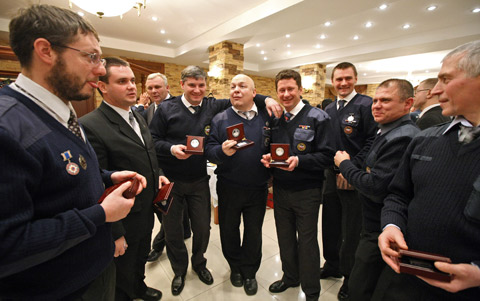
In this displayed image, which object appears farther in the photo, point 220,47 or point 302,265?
point 220,47

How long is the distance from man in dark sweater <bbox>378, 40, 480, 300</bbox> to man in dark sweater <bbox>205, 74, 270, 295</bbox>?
3.42 ft

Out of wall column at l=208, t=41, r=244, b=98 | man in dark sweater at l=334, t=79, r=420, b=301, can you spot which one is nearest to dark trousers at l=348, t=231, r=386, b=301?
man in dark sweater at l=334, t=79, r=420, b=301

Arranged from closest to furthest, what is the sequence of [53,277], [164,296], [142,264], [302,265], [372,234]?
1. [53,277]
2. [372,234]
3. [142,264]
4. [302,265]
5. [164,296]

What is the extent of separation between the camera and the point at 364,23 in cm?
631

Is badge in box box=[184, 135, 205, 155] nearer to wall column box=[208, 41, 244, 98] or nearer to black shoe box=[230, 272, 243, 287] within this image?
black shoe box=[230, 272, 243, 287]

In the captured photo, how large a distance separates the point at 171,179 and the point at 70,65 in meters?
1.38

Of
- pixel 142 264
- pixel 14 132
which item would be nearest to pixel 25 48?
pixel 14 132

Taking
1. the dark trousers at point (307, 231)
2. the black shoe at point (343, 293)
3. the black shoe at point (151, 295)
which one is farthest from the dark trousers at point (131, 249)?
the black shoe at point (343, 293)

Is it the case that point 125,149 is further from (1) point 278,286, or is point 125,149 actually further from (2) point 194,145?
(1) point 278,286

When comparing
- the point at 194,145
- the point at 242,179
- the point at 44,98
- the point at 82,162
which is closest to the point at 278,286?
the point at 242,179

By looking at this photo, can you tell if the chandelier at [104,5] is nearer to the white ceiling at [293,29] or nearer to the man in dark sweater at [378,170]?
the man in dark sweater at [378,170]

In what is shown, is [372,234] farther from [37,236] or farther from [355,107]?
[37,236]

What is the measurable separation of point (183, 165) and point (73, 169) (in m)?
1.20

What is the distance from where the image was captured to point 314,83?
10.1m
